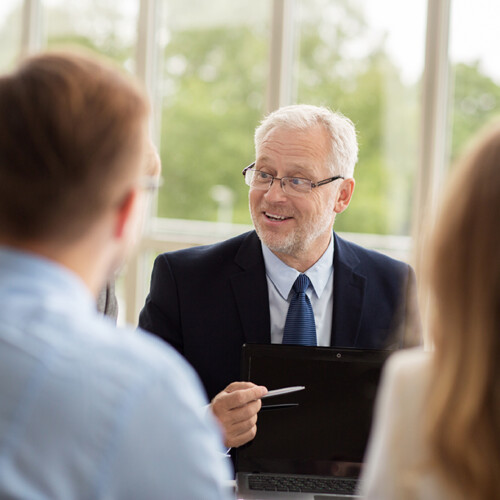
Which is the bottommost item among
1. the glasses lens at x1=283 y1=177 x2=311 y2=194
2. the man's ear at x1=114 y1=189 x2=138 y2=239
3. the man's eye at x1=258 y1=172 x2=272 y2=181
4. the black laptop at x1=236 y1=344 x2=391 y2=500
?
the black laptop at x1=236 y1=344 x2=391 y2=500

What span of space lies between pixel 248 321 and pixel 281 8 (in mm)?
3024

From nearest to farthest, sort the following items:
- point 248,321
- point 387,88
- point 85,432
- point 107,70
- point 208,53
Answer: point 85,432, point 107,70, point 248,321, point 387,88, point 208,53

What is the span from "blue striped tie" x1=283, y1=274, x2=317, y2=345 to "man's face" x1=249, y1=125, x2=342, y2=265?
0.16 m

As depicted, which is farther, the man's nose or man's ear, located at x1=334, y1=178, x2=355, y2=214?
man's ear, located at x1=334, y1=178, x2=355, y2=214

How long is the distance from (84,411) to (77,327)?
0.30 feet

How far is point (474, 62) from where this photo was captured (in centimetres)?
437

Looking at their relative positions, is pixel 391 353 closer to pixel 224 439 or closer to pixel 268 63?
pixel 224 439

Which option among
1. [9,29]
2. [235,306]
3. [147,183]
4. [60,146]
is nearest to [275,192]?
[235,306]

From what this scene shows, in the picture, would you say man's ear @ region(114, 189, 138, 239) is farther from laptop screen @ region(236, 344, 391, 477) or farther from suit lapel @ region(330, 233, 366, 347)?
suit lapel @ region(330, 233, 366, 347)

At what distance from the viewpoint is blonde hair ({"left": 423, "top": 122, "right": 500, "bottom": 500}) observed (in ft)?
2.84

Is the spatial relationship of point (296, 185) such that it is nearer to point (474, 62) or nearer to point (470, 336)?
point (470, 336)

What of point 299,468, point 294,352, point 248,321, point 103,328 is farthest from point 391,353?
point 103,328

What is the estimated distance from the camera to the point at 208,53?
488cm

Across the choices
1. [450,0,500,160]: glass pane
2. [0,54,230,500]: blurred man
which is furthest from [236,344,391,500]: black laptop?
[450,0,500,160]: glass pane
